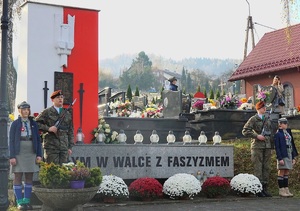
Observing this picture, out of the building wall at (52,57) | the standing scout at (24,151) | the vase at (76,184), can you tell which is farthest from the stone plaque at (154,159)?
the vase at (76,184)

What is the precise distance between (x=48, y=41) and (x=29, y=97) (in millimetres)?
1480

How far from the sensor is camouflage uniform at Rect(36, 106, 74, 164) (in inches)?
343

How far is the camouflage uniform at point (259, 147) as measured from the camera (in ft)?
35.2

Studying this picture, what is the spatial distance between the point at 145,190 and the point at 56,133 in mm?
2316

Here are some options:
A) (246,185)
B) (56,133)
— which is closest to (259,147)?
(246,185)

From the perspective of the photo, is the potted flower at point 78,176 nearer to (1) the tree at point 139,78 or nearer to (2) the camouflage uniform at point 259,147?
(2) the camouflage uniform at point 259,147

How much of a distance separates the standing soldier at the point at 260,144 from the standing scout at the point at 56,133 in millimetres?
4385

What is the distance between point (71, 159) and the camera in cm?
998

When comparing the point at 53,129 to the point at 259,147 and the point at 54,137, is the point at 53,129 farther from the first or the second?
the point at 259,147

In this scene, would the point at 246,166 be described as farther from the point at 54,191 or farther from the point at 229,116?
the point at 54,191

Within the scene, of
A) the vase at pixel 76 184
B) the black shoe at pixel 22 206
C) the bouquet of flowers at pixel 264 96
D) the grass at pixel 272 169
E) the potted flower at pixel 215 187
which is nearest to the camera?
the vase at pixel 76 184

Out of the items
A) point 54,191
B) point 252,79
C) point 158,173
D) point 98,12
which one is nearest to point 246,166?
point 158,173

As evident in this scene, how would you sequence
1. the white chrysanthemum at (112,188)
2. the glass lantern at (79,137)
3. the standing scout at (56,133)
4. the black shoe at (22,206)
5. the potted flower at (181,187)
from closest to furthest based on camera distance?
the black shoe at (22,206), the standing scout at (56,133), the white chrysanthemum at (112,188), the potted flower at (181,187), the glass lantern at (79,137)

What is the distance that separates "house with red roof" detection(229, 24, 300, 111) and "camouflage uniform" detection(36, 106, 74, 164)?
74.5 feet
